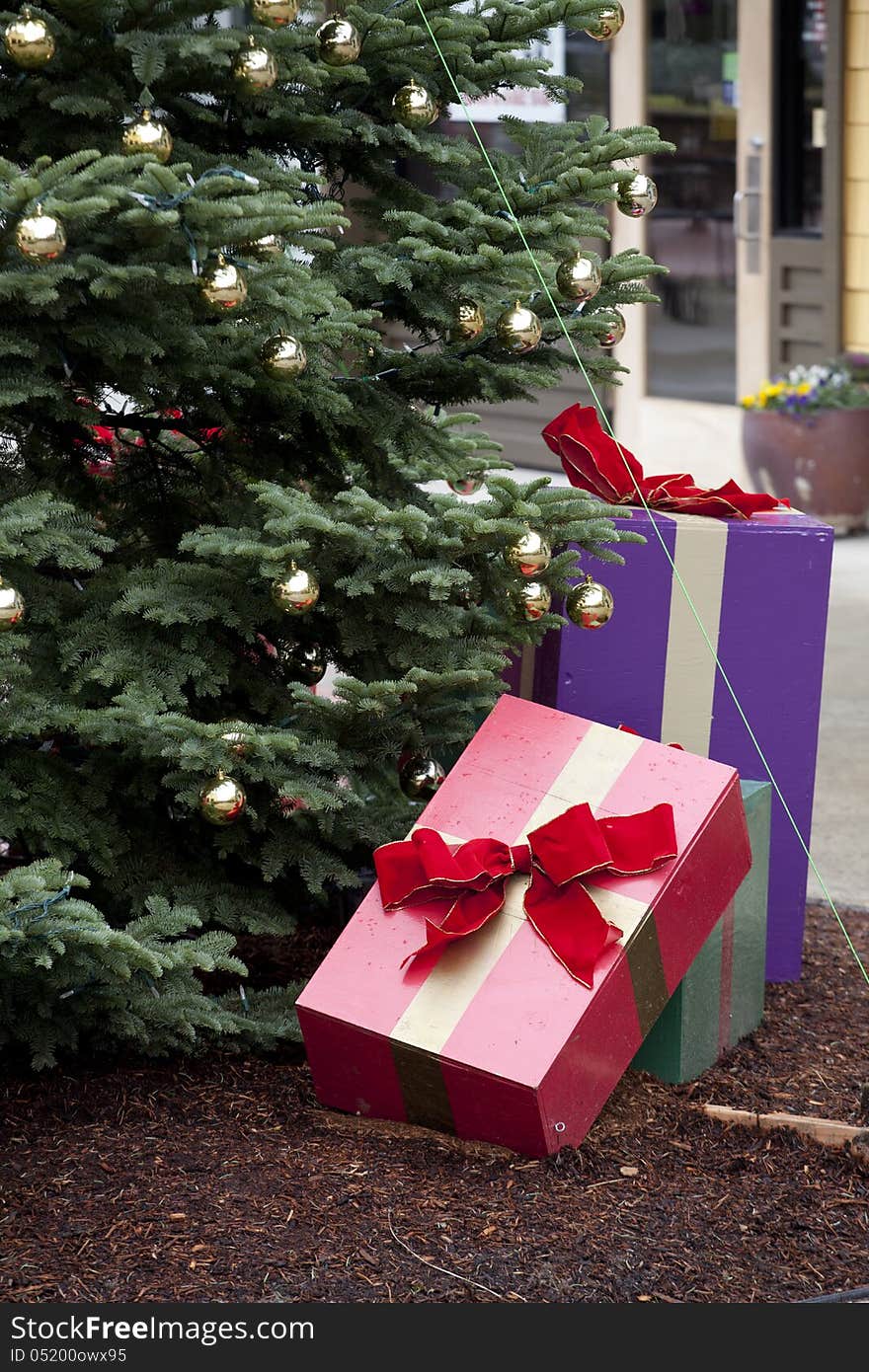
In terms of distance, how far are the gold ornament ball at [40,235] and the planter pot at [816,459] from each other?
19.0 feet

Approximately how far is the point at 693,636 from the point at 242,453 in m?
0.91

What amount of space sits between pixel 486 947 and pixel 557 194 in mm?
1255

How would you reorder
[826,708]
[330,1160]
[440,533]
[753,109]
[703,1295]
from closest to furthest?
[703,1295] < [330,1160] < [440,533] < [826,708] < [753,109]

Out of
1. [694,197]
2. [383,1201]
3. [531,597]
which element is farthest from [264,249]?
[694,197]

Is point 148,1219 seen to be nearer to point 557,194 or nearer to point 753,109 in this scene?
point 557,194

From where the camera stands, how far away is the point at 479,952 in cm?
255

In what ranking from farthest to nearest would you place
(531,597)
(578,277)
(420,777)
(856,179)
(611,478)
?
(856,179)
(611,478)
(420,777)
(578,277)
(531,597)

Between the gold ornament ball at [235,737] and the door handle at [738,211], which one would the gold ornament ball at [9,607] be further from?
the door handle at [738,211]

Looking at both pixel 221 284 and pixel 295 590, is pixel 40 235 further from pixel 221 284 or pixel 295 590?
pixel 295 590

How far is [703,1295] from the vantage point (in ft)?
7.29

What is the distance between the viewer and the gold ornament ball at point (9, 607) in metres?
2.43

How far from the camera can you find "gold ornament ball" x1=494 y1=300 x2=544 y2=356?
2.82 meters

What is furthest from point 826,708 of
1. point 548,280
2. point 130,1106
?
point 130,1106

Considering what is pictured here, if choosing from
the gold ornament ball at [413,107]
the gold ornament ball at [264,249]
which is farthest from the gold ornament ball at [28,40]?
the gold ornament ball at [413,107]
